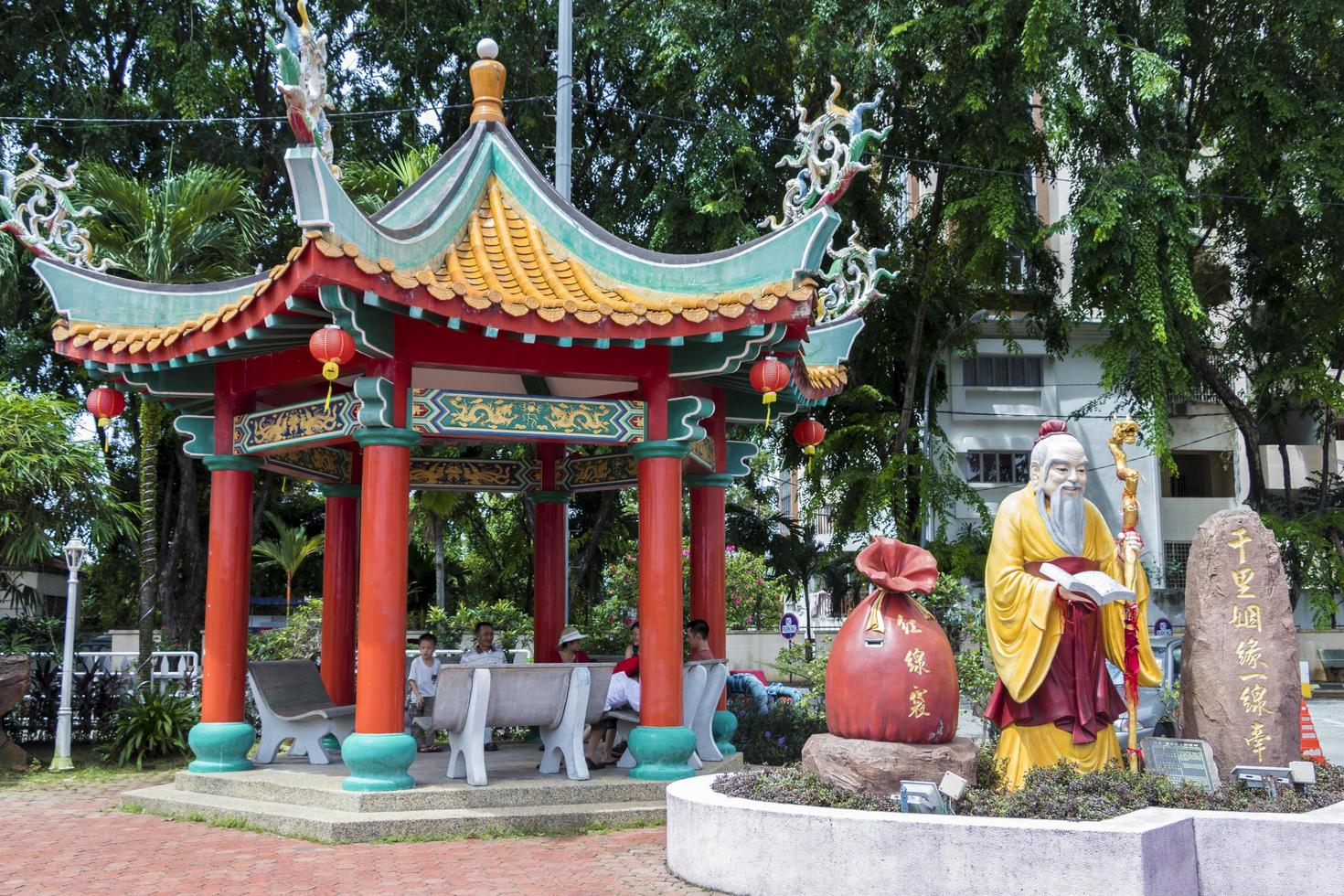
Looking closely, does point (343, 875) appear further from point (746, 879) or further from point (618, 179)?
point (618, 179)

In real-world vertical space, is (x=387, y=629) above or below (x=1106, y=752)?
above

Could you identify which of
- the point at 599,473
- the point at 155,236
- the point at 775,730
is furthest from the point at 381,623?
the point at 155,236

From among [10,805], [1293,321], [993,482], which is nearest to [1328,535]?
[1293,321]

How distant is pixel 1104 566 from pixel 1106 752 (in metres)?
1.14

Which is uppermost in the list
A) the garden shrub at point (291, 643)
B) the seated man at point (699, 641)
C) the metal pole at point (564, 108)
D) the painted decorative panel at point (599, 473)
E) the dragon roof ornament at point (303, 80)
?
the metal pole at point (564, 108)

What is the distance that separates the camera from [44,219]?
10484 mm

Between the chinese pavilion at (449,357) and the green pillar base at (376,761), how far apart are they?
0.01m

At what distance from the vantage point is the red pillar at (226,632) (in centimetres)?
1012

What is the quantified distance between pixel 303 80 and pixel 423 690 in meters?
6.33

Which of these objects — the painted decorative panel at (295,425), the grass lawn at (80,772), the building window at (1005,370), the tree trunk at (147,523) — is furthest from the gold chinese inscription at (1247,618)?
the building window at (1005,370)

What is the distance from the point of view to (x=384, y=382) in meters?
8.98

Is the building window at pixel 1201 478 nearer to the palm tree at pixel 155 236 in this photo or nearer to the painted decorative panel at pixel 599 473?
the painted decorative panel at pixel 599 473

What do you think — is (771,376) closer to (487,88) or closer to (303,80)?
(303,80)

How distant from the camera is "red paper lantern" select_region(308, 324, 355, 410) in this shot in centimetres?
823
